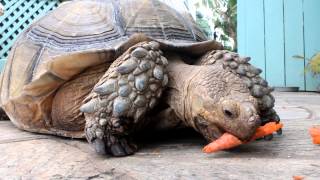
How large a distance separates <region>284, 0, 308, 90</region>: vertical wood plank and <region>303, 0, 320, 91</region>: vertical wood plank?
0.08m

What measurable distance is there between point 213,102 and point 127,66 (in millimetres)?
412

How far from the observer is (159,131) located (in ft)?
7.16

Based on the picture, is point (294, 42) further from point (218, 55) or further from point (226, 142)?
point (226, 142)

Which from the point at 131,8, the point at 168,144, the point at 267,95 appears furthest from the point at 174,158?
the point at 131,8

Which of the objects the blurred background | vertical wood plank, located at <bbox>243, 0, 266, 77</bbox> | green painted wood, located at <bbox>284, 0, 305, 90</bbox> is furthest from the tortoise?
vertical wood plank, located at <bbox>243, 0, 266, 77</bbox>

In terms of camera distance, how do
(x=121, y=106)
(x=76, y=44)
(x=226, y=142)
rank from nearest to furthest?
(x=226, y=142), (x=121, y=106), (x=76, y=44)

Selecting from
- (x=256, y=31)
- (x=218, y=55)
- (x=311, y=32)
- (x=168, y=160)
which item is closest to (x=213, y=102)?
(x=168, y=160)

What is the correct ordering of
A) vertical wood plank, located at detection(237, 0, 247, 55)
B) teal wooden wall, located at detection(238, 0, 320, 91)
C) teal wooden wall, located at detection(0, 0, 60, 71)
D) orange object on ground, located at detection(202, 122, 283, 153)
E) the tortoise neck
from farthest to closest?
vertical wood plank, located at detection(237, 0, 247, 55), teal wooden wall, located at detection(0, 0, 60, 71), teal wooden wall, located at detection(238, 0, 320, 91), the tortoise neck, orange object on ground, located at detection(202, 122, 283, 153)

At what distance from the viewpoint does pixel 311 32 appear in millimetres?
6285

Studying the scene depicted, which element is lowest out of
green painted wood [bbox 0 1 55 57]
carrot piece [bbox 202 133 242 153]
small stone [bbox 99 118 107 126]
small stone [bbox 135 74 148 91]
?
carrot piece [bbox 202 133 242 153]

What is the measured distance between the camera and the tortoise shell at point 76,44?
216 centimetres

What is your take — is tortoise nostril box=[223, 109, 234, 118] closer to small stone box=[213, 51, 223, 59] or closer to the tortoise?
the tortoise

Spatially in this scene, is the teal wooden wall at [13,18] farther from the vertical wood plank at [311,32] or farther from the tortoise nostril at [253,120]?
the tortoise nostril at [253,120]

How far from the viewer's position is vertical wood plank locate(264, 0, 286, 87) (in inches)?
267
